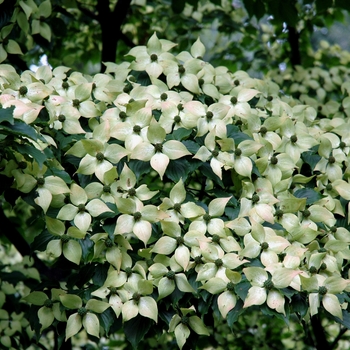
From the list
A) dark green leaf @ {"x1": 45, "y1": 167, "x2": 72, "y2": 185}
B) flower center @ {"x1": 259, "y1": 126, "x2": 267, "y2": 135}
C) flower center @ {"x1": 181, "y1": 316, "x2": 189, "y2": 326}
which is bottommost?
flower center @ {"x1": 181, "y1": 316, "x2": 189, "y2": 326}

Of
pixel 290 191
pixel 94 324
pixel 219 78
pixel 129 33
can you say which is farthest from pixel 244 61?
pixel 94 324

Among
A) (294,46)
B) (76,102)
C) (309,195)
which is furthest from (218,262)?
(294,46)

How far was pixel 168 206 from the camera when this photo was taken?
153cm

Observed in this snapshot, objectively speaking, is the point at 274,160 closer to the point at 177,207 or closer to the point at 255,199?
the point at 255,199

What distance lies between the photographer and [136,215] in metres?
1.48

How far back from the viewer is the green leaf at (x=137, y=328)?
1472mm

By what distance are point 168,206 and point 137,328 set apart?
31cm

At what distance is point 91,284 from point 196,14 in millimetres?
1850

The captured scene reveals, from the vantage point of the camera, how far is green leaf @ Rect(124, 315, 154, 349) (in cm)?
147

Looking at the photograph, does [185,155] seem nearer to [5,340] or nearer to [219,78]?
[219,78]

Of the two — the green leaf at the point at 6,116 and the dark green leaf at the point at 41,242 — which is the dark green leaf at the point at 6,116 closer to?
the green leaf at the point at 6,116

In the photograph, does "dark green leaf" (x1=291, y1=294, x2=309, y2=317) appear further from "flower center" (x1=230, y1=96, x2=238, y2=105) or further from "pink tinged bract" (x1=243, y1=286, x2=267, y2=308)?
"flower center" (x1=230, y1=96, x2=238, y2=105)

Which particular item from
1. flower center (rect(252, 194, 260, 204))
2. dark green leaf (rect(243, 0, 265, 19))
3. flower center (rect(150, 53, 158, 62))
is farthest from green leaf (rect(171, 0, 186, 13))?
flower center (rect(252, 194, 260, 204))

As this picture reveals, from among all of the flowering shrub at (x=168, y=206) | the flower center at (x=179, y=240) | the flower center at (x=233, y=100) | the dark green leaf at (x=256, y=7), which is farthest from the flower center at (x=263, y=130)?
the dark green leaf at (x=256, y=7)
